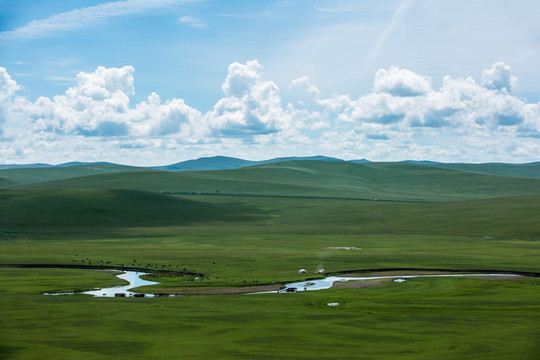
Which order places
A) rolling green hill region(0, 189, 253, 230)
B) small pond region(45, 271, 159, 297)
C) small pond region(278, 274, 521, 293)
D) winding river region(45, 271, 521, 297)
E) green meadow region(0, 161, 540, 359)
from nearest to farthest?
1. green meadow region(0, 161, 540, 359)
2. small pond region(45, 271, 159, 297)
3. winding river region(45, 271, 521, 297)
4. small pond region(278, 274, 521, 293)
5. rolling green hill region(0, 189, 253, 230)

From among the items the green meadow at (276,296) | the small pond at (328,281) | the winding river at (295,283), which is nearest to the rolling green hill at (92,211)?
the green meadow at (276,296)

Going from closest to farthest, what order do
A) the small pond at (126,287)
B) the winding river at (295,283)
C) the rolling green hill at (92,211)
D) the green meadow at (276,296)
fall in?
the green meadow at (276,296), the small pond at (126,287), the winding river at (295,283), the rolling green hill at (92,211)

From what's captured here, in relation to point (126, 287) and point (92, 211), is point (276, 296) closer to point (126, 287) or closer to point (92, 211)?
point (126, 287)

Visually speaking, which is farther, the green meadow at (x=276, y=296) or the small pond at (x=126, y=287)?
the small pond at (x=126, y=287)

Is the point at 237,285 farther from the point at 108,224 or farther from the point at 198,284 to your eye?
the point at 108,224

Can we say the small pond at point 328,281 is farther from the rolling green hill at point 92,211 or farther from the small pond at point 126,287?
the rolling green hill at point 92,211

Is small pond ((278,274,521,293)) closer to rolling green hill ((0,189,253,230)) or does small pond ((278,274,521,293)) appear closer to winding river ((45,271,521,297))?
winding river ((45,271,521,297))

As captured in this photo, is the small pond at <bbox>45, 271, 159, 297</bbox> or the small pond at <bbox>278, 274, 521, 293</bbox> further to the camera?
the small pond at <bbox>278, 274, 521, 293</bbox>

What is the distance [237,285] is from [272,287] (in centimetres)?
387

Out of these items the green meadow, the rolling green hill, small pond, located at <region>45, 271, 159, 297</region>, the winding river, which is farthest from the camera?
the rolling green hill

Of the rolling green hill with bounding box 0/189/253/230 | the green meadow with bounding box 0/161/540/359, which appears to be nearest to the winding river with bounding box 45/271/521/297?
the green meadow with bounding box 0/161/540/359

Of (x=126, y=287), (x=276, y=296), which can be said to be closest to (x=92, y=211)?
(x=126, y=287)

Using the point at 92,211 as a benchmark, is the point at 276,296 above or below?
below

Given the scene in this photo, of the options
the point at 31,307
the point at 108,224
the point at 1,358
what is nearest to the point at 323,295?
the point at 31,307
